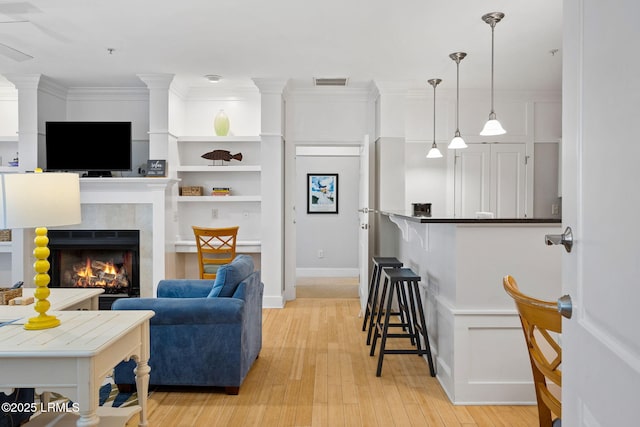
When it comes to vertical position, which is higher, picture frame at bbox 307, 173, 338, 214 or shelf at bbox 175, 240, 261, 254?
picture frame at bbox 307, 173, 338, 214

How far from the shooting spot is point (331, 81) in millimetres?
5457

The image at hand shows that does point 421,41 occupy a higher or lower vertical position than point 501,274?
higher

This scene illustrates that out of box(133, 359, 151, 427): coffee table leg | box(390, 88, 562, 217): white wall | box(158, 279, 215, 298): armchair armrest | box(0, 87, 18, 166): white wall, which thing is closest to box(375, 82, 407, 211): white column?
box(390, 88, 562, 217): white wall

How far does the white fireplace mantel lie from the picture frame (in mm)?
3092

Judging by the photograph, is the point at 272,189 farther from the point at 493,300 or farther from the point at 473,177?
the point at 493,300

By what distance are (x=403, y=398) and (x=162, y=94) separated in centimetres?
411

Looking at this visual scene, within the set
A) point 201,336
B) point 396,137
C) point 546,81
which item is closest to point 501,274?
point 201,336

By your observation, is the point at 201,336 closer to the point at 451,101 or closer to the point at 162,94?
the point at 162,94

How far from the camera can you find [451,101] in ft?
19.2

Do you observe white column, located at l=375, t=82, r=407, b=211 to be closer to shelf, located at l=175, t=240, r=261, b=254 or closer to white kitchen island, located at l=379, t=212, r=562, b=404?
shelf, located at l=175, t=240, r=261, b=254

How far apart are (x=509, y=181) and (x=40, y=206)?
5240mm

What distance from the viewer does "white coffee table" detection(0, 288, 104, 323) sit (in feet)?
7.66

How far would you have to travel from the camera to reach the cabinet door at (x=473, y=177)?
19.1ft

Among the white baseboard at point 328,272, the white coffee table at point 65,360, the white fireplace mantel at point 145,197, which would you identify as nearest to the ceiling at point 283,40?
the white fireplace mantel at point 145,197
